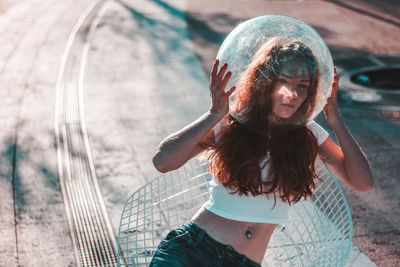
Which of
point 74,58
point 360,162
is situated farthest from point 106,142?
point 360,162

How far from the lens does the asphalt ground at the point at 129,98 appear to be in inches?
153

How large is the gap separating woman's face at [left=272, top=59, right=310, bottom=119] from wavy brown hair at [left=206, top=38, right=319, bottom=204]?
23 mm

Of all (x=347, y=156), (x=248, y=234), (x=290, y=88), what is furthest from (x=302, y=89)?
(x=248, y=234)

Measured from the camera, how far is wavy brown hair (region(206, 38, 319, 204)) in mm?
2195

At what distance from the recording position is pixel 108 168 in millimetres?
4703

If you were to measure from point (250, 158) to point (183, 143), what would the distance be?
31 centimetres

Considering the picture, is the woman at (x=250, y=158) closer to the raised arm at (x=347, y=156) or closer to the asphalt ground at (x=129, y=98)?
the raised arm at (x=347, y=156)

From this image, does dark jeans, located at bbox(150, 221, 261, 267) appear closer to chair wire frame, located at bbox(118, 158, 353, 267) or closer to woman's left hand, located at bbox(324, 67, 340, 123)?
chair wire frame, located at bbox(118, 158, 353, 267)

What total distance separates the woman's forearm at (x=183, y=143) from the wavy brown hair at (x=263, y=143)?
13cm

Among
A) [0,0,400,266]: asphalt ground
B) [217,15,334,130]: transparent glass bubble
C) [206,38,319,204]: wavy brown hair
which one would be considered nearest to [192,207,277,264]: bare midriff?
[206,38,319,204]: wavy brown hair

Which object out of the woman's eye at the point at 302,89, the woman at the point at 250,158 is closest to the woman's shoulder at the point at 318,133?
the woman at the point at 250,158

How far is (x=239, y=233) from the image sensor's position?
2305 mm

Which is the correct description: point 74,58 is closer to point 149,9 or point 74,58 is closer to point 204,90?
point 204,90

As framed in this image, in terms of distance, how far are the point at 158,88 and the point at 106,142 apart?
160 centimetres
